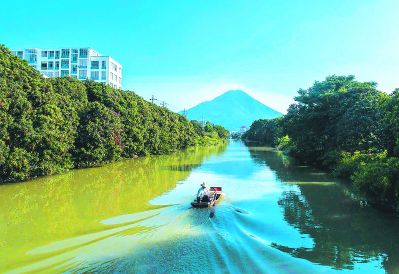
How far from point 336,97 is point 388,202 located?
16.8 meters

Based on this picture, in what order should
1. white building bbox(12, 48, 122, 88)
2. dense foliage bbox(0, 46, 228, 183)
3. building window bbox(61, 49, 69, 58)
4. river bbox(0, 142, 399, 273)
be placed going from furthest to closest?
building window bbox(61, 49, 69, 58)
white building bbox(12, 48, 122, 88)
dense foliage bbox(0, 46, 228, 183)
river bbox(0, 142, 399, 273)

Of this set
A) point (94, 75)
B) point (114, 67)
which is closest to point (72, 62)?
point (94, 75)

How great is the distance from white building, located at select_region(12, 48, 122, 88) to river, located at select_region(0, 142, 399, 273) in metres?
52.2

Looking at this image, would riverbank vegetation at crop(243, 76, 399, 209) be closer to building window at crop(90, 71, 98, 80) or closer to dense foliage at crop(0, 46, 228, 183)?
dense foliage at crop(0, 46, 228, 183)

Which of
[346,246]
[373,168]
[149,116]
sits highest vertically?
[149,116]

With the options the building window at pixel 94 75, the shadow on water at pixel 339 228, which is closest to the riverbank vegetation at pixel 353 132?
the shadow on water at pixel 339 228

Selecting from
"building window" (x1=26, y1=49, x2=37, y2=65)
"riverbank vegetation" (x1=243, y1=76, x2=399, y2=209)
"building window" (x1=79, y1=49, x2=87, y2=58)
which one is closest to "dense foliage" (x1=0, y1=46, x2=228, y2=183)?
"riverbank vegetation" (x1=243, y1=76, x2=399, y2=209)

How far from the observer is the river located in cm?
870

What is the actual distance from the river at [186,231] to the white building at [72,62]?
52.2m

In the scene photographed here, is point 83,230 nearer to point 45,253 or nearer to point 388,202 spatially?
point 45,253

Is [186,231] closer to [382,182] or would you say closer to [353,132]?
[382,182]

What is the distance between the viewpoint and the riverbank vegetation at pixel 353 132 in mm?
14250

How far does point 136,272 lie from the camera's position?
796cm

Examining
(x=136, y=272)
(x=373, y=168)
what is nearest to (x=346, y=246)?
(x=373, y=168)
